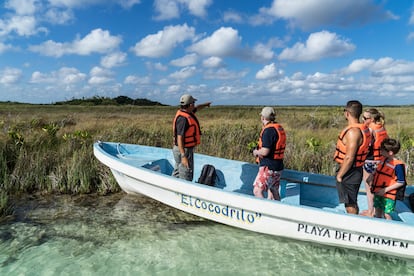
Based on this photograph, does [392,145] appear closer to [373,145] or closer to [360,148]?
[373,145]

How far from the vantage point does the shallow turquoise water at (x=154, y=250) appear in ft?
12.5

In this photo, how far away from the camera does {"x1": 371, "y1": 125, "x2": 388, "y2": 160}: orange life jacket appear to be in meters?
4.39

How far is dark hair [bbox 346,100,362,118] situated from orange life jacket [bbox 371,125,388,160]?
35.0 inches

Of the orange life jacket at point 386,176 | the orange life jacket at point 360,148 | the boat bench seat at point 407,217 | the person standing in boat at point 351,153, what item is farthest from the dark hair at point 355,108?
the boat bench seat at point 407,217

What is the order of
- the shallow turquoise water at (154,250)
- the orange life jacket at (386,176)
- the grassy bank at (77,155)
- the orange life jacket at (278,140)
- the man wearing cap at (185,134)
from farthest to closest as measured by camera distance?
the grassy bank at (77,155) → the man wearing cap at (185,134) → the orange life jacket at (278,140) → the orange life jacket at (386,176) → the shallow turquoise water at (154,250)

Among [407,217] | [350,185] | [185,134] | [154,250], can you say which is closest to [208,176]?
[185,134]

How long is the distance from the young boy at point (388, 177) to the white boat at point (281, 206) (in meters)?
0.47

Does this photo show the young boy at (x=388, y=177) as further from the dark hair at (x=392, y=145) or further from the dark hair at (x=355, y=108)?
the dark hair at (x=355, y=108)

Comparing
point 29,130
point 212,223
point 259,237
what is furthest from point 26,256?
point 29,130

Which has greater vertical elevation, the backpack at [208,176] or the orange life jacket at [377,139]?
the orange life jacket at [377,139]

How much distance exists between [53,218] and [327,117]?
13.9 m

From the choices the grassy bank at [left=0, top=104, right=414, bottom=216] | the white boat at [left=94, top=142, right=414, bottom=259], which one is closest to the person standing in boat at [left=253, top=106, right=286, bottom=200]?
the white boat at [left=94, top=142, right=414, bottom=259]

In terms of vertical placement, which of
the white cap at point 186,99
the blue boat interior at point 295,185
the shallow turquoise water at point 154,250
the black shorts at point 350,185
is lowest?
the shallow turquoise water at point 154,250

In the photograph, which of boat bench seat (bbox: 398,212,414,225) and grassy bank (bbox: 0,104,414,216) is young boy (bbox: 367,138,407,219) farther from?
grassy bank (bbox: 0,104,414,216)
